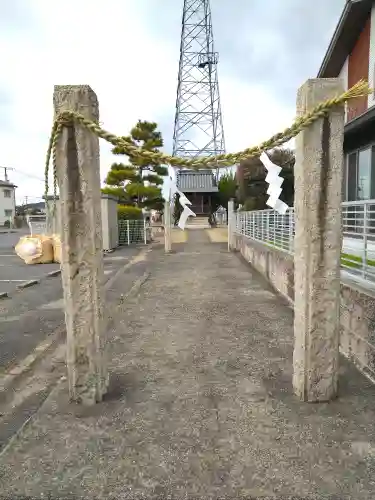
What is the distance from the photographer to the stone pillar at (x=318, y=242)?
9.10 ft

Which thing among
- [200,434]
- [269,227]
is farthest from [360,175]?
[200,434]

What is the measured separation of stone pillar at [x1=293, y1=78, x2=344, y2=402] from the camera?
2773 millimetres

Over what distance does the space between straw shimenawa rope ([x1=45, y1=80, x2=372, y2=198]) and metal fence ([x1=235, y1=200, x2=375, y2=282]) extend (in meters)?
1.48

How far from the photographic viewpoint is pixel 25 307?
6.57 m

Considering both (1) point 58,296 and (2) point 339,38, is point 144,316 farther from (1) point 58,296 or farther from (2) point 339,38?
(2) point 339,38

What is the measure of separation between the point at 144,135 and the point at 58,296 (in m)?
19.1

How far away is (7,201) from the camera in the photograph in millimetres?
57938

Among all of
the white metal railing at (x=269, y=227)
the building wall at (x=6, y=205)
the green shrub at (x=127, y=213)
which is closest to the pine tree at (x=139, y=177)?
the green shrub at (x=127, y=213)

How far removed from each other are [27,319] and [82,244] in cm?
352

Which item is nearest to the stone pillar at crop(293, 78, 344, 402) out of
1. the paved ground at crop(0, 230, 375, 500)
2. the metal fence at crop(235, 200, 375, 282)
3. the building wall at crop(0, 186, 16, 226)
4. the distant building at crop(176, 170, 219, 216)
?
the paved ground at crop(0, 230, 375, 500)

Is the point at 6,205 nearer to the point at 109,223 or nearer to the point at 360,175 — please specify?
the point at 109,223

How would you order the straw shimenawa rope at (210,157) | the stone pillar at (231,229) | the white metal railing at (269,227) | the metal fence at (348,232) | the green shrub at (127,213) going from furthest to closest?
the green shrub at (127,213) → the stone pillar at (231,229) → the white metal railing at (269,227) → the metal fence at (348,232) → the straw shimenawa rope at (210,157)

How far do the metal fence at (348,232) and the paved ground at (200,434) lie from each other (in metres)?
1.23

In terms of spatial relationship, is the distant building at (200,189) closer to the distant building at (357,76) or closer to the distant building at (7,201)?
the distant building at (357,76)
